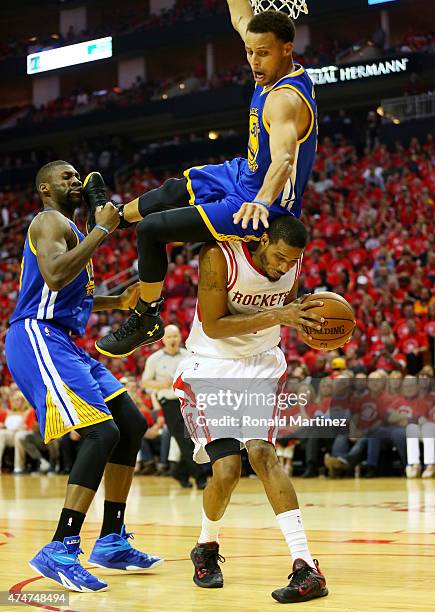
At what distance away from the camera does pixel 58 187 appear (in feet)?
18.3

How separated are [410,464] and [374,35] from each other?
53.4 feet

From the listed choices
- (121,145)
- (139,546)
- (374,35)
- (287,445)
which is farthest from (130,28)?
(139,546)

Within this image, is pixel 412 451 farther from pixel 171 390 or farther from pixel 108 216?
pixel 108 216

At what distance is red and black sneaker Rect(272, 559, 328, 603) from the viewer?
14.6ft

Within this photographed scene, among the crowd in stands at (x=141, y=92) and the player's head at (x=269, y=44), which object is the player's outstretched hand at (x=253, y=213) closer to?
the player's head at (x=269, y=44)

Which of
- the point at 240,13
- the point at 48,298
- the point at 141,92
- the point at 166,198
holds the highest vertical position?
the point at 141,92

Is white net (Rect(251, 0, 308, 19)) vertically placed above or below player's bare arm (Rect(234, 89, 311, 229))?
above

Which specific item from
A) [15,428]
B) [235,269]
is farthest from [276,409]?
[15,428]

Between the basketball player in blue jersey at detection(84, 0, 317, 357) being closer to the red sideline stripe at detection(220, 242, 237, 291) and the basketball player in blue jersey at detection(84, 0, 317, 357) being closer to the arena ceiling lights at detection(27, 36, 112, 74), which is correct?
the red sideline stripe at detection(220, 242, 237, 291)

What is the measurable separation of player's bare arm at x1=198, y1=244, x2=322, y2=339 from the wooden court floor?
1.36 metres

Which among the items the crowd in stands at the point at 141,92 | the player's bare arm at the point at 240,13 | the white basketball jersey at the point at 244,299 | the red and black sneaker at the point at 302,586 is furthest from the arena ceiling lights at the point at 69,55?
the red and black sneaker at the point at 302,586

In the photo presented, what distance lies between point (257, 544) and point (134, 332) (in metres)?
2.07

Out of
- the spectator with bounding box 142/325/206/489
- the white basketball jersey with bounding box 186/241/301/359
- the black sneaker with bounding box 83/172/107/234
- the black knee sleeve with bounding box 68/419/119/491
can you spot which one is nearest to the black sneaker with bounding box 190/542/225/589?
the black knee sleeve with bounding box 68/419/119/491

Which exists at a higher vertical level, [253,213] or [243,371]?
[253,213]
